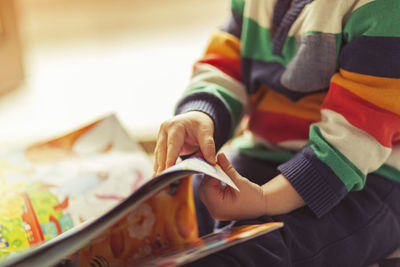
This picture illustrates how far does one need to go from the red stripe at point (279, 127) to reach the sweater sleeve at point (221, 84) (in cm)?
3

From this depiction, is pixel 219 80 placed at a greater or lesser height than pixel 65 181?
greater

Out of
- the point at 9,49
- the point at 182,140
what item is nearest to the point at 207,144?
the point at 182,140

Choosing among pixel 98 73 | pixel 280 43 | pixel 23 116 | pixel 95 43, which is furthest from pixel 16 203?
pixel 95 43

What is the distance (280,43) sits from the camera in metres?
0.59

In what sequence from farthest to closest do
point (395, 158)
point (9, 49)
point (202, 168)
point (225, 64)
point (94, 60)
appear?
point (94, 60), point (9, 49), point (225, 64), point (395, 158), point (202, 168)

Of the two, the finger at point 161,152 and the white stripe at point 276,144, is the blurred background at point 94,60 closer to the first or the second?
the white stripe at point 276,144

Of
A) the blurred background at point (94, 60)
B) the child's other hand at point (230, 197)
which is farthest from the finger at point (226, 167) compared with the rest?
the blurred background at point (94, 60)

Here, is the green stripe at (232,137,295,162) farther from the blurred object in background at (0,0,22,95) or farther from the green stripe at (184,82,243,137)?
the blurred object in background at (0,0,22,95)

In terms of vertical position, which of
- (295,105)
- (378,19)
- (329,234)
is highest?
(378,19)

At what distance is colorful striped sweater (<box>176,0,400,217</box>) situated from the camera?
0.49 m

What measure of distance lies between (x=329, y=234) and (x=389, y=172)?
0.13 metres

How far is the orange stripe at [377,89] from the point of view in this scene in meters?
Answer: 0.49

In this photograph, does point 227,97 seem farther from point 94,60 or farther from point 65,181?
point 94,60

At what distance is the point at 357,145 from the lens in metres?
0.50
